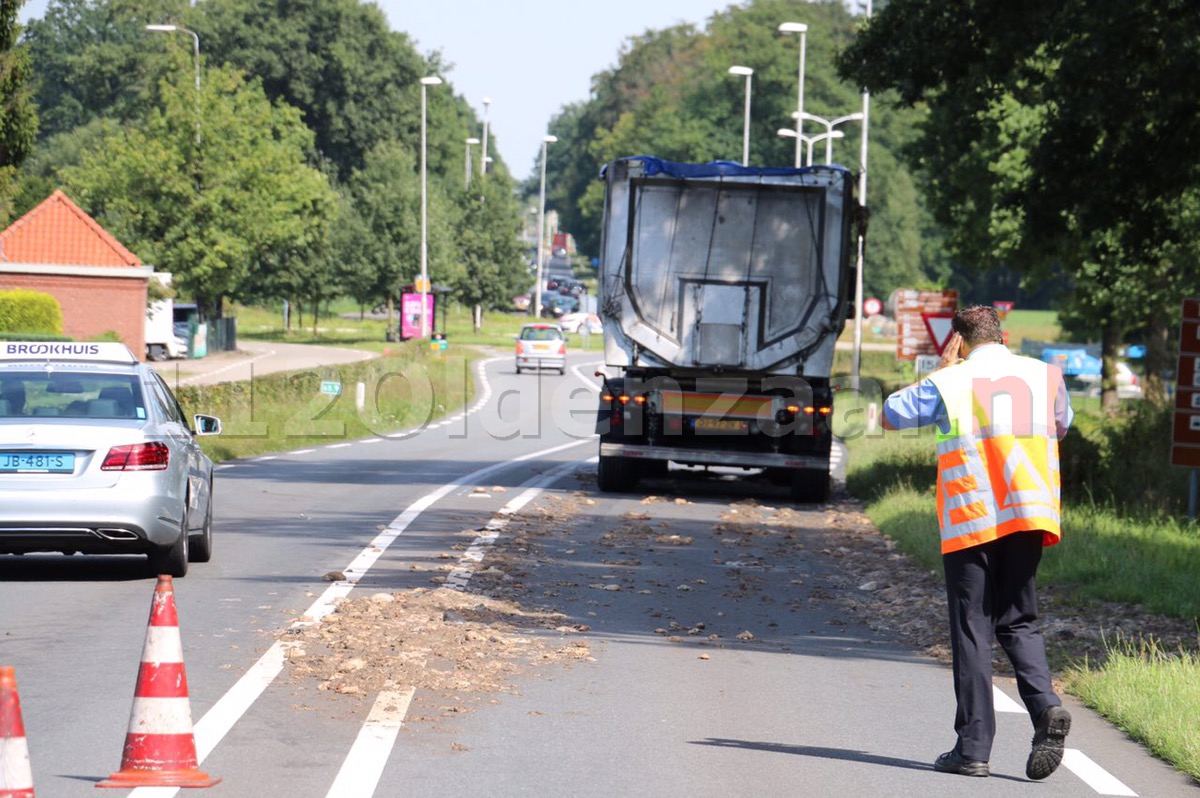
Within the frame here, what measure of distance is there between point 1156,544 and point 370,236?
6865cm

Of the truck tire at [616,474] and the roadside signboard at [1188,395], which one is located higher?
the roadside signboard at [1188,395]

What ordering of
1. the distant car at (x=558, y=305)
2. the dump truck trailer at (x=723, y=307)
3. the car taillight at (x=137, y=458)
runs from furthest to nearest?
the distant car at (x=558, y=305) → the dump truck trailer at (x=723, y=307) → the car taillight at (x=137, y=458)

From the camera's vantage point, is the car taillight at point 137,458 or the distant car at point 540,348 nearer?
the car taillight at point 137,458

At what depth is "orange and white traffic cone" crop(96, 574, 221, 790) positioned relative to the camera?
20.5ft

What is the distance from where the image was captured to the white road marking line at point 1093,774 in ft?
22.2

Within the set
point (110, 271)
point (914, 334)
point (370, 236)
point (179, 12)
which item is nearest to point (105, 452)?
point (914, 334)

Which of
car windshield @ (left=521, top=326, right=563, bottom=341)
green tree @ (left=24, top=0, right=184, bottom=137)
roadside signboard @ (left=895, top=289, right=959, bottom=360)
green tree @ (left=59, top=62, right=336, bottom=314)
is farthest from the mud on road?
green tree @ (left=24, top=0, right=184, bottom=137)

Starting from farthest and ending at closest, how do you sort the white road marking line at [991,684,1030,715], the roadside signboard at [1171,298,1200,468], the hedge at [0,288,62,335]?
the hedge at [0,288,62,335]
the roadside signboard at [1171,298,1200,468]
the white road marking line at [991,684,1030,715]

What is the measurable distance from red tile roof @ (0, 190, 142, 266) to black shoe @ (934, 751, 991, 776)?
53.6m

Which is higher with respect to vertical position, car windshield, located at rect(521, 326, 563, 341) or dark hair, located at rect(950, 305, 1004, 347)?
dark hair, located at rect(950, 305, 1004, 347)

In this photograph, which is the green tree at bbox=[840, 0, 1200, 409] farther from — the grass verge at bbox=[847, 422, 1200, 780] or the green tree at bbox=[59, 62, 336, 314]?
the green tree at bbox=[59, 62, 336, 314]

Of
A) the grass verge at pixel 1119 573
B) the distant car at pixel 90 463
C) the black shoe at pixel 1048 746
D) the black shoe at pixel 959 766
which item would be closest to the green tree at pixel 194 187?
the grass verge at pixel 1119 573

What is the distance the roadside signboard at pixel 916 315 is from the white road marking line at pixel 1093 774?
22.4 m

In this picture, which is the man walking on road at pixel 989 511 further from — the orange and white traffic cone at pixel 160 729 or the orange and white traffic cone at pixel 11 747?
the orange and white traffic cone at pixel 11 747
